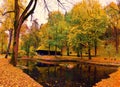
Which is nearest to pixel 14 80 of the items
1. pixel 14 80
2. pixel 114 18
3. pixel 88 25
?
pixel 14 80

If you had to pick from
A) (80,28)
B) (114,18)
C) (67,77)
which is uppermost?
(114,18)

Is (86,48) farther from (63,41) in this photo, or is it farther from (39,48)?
(39,48)

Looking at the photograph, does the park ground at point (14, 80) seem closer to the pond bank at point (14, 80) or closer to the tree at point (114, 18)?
the pond bank at point (14, 80)

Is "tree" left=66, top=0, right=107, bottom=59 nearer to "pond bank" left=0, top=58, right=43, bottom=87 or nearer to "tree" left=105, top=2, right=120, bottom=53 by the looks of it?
"tree" left=105, top=2, right=120, bottom=53

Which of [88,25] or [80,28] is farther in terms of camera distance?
[80,28]

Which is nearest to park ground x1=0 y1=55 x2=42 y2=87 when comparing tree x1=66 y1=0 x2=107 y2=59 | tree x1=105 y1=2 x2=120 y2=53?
tree x1=66 y1=0 x2=107 y2=59

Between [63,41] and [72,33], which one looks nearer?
[72,33]

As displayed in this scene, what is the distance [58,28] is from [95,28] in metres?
18.7

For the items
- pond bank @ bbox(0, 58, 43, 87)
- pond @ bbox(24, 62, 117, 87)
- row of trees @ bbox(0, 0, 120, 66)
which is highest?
row of trees @ bbox(0, 0, 120, 66)

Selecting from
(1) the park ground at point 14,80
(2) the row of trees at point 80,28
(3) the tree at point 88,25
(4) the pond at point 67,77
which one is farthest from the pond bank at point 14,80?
(3) the tree at point 88,25

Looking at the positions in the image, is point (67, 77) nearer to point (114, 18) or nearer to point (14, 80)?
point (14, 80)

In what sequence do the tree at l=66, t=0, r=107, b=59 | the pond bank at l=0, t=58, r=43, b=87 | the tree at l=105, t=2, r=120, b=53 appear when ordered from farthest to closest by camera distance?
the tree at l=105, t=2, r=120, b=53 → the tree at l=66, t=0, r=107, b=59 → the pond bank at l=0, t=58, r=43, b=87

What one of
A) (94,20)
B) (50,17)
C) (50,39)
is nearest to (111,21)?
(94,20)

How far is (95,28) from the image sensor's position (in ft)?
243
